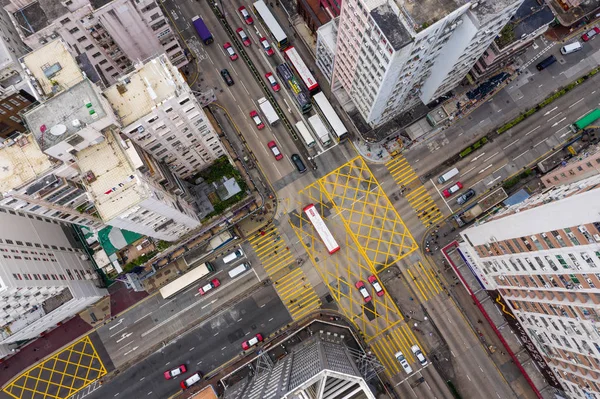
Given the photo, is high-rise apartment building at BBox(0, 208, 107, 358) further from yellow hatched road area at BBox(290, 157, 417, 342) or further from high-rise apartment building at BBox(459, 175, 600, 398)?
high-rise apartment building at BBox(459, 175, 600, 398)

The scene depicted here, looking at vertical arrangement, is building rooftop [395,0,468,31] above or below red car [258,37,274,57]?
below

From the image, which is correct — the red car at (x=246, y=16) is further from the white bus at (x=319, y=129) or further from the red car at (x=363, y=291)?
the red car at (x=363, y=291)

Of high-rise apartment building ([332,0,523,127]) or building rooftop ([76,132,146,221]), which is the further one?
building rooftop ([76,132,146,221])

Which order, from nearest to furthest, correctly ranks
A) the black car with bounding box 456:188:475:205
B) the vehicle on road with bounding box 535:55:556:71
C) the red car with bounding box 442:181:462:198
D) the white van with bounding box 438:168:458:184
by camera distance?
1. the black car with bounding box 456:188:475:205
2. the red car with bounding box 442:181:462:198
3. the white van with bounding box 438:168:458:184
4. the vehicle on road with bounding box 535:55:556:71

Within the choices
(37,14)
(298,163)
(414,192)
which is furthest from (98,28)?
(414,192)

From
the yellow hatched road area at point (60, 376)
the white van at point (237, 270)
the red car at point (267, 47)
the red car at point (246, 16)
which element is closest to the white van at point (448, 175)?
the white van at point (237, 270)

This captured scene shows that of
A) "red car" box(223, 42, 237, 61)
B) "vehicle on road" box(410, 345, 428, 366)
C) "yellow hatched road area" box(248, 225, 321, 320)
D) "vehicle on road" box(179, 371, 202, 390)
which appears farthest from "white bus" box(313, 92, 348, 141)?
"vehicle on road" box(179, 371, 202, 390)

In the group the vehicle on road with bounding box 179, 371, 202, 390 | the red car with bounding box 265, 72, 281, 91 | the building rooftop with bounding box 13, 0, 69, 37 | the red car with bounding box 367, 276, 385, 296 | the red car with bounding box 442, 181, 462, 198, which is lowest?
the red car with bounding box 367, 276, 385, 296
